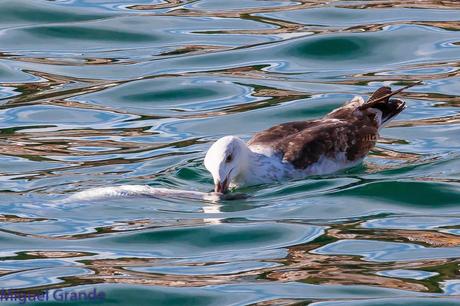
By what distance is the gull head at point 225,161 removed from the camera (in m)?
12.1

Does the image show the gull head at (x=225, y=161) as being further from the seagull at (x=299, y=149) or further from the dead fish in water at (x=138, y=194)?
the dead fish in water at (x=138, y=194)

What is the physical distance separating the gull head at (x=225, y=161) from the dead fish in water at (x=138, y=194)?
157 millimetres

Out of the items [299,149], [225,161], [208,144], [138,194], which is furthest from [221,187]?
[208,144]

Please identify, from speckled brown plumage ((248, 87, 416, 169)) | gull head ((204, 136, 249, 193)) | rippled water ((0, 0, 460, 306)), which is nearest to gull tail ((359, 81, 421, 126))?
speckled brown plumage ((248, 87, 416, 169))

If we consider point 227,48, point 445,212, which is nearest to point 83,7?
point 227,48

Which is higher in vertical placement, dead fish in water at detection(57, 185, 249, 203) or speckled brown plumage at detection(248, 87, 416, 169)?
speckled brown plumage at detection(248, 87, 416, 169)

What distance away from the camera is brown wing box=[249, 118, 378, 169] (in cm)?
1279

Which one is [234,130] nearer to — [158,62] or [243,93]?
[243,93]

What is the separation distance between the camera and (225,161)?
12195 millimetres

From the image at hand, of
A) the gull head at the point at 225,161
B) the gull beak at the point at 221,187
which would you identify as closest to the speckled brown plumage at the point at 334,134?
the gull head at the point at 225,161

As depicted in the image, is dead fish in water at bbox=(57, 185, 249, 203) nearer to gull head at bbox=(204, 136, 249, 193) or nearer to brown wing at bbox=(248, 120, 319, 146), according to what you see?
gull head at bbox=(204, 136, 249, 193)

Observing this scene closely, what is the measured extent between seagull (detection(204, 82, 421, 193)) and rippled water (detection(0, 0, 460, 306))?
0.19m

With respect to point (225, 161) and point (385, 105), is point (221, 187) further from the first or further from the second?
point (385, 105)

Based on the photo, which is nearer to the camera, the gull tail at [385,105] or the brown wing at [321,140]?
the brown wing at [321,140]
